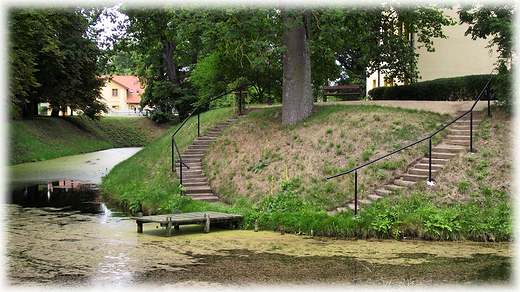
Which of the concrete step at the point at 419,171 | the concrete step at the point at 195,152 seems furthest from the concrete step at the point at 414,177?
the concrete step at the point at 195,152

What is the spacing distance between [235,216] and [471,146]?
6.53m

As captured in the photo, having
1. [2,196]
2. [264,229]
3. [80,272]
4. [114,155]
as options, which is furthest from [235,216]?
[114,155]

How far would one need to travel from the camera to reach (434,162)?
593 inches

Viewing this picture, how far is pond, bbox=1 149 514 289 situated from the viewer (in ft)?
30.9

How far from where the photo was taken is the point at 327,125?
1853 cm

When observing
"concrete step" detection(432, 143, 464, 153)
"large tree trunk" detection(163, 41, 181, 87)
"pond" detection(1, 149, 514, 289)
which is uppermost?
"large tree trunk" detection(163, 41, 181, 87)

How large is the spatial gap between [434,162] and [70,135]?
33385 millimetres

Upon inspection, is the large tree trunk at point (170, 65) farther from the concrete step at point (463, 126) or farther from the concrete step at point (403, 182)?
the concrete step at point (403, 182)

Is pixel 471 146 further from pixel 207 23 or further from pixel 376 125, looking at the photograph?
pixel 207 23

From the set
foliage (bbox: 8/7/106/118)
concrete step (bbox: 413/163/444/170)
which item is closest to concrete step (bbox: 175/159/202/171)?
concrete step (bbox: 413/163/444/170)

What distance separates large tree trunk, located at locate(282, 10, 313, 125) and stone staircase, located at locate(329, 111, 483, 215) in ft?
16.8

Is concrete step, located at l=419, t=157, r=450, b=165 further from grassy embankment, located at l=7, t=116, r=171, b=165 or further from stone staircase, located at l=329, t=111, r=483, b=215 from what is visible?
grassy embankment, located at l=7, t=116, r=171, b=165

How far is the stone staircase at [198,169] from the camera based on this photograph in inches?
680

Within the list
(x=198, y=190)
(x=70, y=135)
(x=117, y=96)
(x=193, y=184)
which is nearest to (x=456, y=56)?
(x=193, y=184)
